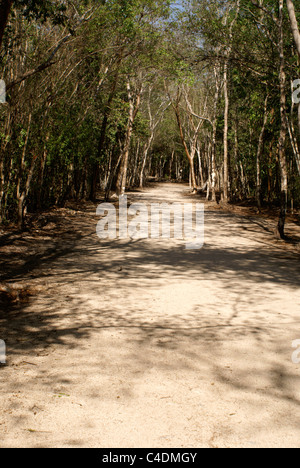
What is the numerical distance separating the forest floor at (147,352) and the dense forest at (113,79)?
3713 mm

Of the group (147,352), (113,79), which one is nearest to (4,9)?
(147,352)

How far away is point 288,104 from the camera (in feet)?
49.6

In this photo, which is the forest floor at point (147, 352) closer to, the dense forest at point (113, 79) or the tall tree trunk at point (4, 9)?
the dense forest at point (113, 79)

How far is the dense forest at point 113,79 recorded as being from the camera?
1120 centimetres

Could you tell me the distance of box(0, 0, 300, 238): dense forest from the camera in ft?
36.8

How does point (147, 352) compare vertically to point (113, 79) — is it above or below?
below

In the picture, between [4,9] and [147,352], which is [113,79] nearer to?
[4,9]

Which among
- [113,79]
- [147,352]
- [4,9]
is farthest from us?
[113,79]

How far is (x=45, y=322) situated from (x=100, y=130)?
60.5ft

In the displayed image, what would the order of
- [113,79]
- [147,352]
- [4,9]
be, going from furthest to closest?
[113,79], [4,9], [147,352]

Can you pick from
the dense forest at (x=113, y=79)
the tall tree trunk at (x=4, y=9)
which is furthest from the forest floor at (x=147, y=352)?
the tall tree trunk at (x=4, y=9)

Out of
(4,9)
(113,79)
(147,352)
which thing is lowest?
(147,352)

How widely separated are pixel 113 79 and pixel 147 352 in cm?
1701

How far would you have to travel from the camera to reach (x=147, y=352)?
15.7 feet
